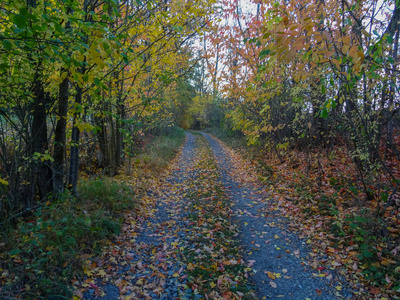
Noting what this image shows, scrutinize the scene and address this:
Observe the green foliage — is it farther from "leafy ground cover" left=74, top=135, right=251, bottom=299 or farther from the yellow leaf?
the yellow leaf

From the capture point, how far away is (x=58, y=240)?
144 inches

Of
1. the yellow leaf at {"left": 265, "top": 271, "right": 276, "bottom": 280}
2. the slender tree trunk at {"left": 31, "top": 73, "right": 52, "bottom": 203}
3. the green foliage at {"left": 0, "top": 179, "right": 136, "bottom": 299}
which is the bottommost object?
the yellow leaf at {"left": 265, "top": 271, "right": 276, "bottom": 280}

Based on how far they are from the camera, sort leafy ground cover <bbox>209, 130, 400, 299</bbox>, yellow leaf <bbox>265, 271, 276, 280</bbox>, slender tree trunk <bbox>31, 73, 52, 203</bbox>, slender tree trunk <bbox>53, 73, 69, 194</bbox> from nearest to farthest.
A: 1. leafy ground cover <bbox>209, 130, 400, 299</bbox>
2. yellow leaf <bbox>265, 271, 276, 280</bbox>
3. slender tree trunk <bbox>31, 73, 52, 203</bbox>
4. slender tree trunk <bbox>53, 73, 69, 194</bbox>

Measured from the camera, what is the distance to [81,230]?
4090mm

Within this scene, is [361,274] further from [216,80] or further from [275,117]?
[216,80]

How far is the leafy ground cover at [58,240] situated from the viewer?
294 cm

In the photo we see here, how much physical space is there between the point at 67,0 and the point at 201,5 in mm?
4403

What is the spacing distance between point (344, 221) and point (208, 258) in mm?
3029

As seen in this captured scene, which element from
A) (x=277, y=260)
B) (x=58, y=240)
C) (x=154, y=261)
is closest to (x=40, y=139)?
(x=58, y=240)

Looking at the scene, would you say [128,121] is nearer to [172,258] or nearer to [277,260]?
[172,258]

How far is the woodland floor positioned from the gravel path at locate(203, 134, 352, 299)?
14mm

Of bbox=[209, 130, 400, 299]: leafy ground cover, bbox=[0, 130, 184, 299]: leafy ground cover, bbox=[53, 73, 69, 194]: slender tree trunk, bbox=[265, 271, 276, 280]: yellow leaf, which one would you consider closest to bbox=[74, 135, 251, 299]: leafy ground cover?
bbox=[0, 130, 184, 299]: leafy ground cover

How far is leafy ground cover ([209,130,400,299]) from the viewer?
350 centimetres

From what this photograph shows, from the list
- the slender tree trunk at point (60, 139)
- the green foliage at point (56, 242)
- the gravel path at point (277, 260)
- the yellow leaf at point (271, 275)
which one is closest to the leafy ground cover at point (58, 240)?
the green foliage at point (56, 242)
